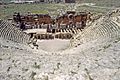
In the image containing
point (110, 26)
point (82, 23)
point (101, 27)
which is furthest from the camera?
point (82, 23)

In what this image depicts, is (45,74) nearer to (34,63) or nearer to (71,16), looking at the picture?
(34,63)

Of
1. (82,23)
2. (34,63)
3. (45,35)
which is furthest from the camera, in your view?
(82,23)

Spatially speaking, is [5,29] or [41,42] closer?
[5,29]

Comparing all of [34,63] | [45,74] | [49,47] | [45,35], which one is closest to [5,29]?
[49,47]

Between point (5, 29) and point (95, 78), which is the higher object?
point (95, 78)

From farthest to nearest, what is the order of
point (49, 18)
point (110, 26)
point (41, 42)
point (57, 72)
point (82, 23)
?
point (49, 18)
point (82, 23)
point (41, 42)
point (110, 26)
point (57, 72)

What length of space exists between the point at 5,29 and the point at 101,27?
12.4m

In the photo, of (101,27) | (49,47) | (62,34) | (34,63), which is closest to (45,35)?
(62,34)

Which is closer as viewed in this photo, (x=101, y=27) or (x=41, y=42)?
(x=101, y=27)

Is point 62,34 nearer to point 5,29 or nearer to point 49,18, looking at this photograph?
point 49,18

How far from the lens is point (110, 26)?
29.8 metres

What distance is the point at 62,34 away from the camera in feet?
143

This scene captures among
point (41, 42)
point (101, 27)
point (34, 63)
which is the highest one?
point (34, 63)

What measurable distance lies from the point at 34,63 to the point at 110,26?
1645 centimetres
